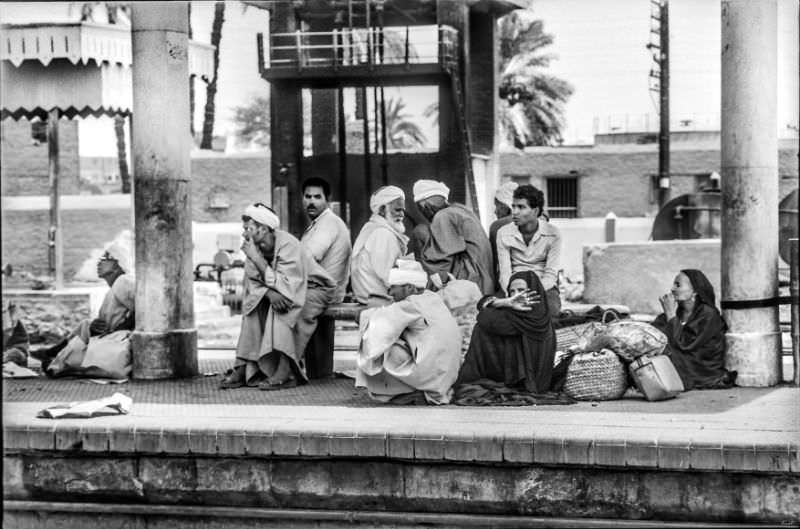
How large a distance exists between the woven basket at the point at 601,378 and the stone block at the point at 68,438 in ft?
10.4

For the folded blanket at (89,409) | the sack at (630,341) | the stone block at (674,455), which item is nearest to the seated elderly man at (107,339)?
the folded blanket at (89,409)

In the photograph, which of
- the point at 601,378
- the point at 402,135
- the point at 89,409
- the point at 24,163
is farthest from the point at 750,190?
the point at 24,163

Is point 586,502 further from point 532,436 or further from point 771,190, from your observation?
point 771,190

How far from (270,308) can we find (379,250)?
0.93 meters

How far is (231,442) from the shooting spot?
7.25 meters

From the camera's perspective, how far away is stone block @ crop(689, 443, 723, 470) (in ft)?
21.5

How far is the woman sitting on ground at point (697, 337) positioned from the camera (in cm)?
881

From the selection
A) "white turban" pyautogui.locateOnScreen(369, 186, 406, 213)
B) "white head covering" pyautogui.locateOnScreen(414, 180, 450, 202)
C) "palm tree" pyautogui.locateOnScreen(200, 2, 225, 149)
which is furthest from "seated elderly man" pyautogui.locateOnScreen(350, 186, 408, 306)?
"palm tree" pyautogui.locateOnScreen(200, 2, 225, 149)

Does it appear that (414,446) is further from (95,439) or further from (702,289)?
(702,289)

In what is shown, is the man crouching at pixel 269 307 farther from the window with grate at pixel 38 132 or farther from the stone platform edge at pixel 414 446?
the window with grate at pixel 38 132

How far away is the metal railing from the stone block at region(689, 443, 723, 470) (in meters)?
17.1

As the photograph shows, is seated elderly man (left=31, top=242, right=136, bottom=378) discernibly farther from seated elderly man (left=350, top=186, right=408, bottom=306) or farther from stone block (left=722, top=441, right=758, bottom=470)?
stone block (left=722, top=441, right=758, bottom=470)

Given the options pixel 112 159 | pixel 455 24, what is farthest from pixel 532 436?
pixel 112 159

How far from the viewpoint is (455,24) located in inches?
976
